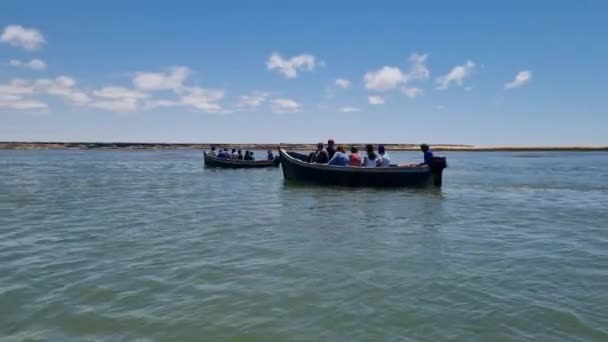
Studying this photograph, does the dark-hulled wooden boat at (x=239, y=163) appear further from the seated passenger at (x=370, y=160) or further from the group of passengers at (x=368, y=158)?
the seated passenger at (x=370, y=160)

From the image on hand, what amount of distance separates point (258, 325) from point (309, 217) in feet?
26.6

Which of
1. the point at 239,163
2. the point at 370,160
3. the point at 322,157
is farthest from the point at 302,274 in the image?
the point at 239,163

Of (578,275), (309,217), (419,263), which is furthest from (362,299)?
(309,217)

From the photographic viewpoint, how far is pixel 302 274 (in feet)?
24.9

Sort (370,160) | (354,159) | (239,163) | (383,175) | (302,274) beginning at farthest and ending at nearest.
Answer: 1. (239,163)
2. (354,159)
3. (370,160)
4. (383,175)
5. (302,274)

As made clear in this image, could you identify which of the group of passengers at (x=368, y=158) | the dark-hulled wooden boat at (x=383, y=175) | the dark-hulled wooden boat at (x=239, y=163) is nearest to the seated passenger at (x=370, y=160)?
the group of passengers at (x=368, y=158)

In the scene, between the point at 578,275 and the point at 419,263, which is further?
the point at 419,263

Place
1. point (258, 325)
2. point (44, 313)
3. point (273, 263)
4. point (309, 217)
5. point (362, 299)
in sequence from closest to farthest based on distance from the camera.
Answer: point (258, 325)
point (44, 313)
point (362, 299)
point (273, 263)
point (309, 217)

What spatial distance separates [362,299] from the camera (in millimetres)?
6391

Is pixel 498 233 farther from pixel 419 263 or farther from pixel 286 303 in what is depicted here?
pixel 286 303

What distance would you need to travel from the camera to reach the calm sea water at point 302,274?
18.1 feet

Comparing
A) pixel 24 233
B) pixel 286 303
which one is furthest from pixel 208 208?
pixel 286 303

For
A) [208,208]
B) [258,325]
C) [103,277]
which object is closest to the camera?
[258,325]

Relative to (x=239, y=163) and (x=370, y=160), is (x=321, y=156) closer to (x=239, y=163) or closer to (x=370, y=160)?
(x=370, y=160)
